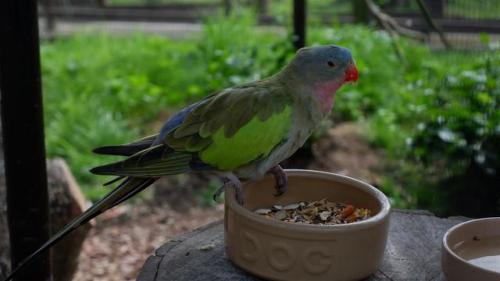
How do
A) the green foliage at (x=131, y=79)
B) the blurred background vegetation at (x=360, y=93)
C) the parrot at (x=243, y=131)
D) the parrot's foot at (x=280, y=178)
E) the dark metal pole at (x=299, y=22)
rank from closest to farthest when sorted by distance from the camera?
the parrot at (x=243, y=131)
the parrot's foot at (x=280, y=178)
the blurred background vegetation at (x=360, y=93)
the dark metal pole at (x=299, y=22)
the green foliage at (x=131, y=79)

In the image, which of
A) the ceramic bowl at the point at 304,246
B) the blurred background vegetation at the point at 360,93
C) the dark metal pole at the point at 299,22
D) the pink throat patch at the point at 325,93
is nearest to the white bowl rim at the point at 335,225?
the ceramic bowl at the point at 304,246

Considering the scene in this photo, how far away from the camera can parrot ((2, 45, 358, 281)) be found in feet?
6.64

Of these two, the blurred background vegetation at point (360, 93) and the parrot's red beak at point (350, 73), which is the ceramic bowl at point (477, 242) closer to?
the parrot's red beak at point (350, 73)

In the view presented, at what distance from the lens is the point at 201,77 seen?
17.8ft

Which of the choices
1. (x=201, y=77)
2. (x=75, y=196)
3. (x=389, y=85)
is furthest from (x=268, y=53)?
(x=75, y=196)

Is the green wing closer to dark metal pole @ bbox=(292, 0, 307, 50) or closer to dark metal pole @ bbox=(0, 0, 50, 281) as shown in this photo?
dark metal pole @ bbox=(0, 0, 50, 281)

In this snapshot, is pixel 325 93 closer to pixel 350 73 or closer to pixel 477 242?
pixel 350 73

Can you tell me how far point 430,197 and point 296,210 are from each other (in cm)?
197

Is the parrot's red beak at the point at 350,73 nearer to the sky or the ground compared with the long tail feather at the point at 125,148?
nearer to the sky

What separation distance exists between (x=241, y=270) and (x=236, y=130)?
1.37 feet

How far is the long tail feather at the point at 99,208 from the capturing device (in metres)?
1.92

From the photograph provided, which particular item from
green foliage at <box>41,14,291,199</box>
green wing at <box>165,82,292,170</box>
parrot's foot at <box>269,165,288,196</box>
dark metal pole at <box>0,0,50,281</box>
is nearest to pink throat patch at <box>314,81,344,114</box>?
green wing at <box>165,82,292,170</box>

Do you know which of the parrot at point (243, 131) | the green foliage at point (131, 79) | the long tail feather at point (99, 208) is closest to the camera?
the long tail feather at point (99, 208)

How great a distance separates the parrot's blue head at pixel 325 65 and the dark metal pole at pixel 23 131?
816 millimetres
